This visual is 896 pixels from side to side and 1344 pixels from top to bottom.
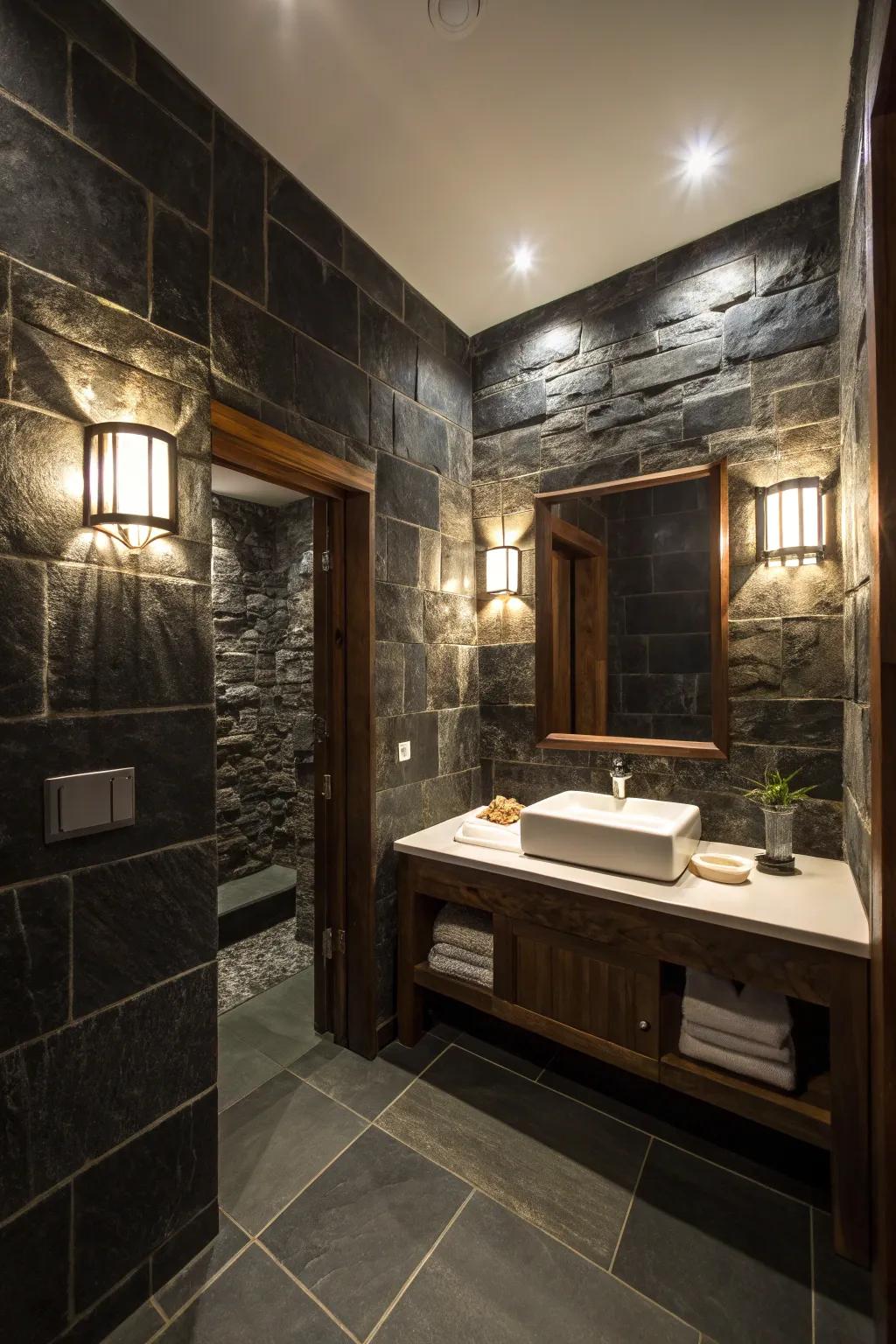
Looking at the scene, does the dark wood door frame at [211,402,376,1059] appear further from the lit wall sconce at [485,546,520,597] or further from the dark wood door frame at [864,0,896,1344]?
the dark wood door frame at [864,0,896,1344]

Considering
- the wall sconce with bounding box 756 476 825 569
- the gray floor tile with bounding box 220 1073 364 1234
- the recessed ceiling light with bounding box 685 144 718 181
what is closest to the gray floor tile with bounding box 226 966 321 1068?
the gray floor tile with bounding box 220 1073 364 1234

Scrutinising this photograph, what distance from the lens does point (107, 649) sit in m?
1.27

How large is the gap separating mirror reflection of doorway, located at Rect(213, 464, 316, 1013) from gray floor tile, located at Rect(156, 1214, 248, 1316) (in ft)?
5.82

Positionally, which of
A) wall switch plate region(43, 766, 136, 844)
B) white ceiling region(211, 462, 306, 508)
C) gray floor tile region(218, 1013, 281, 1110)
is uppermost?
white ceiling region(211, 462, 306, 508)

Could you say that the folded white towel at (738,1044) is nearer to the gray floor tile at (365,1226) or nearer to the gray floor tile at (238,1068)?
the gray floor tile at (365,1226)

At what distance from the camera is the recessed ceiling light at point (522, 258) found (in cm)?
218

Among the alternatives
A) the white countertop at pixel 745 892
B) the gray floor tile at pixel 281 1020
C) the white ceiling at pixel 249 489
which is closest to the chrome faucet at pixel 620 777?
the white countertop at pixel 745 892

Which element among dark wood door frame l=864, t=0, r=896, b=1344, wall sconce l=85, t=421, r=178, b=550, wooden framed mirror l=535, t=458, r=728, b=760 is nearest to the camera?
dark wood door frame l=864, t=0, r=896, b=1344

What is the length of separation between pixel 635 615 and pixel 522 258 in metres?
1.47

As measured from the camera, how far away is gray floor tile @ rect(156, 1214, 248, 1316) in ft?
4.36

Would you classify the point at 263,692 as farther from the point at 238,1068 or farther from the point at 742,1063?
the point at 742,1063

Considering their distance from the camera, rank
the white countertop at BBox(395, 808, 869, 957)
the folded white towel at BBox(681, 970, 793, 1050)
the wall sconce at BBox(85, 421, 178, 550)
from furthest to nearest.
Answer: the folded white towel at BBox(681, 970, 793, 1050), the white countertop at BBox(395, 808, 869, 957), the wall sconce at BBox(85, 421, 178, 550)

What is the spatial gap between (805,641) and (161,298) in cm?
215

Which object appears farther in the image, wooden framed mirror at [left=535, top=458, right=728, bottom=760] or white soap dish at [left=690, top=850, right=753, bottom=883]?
wooden framed mirror at [left=535, top=458, right=728, bottom=760]
